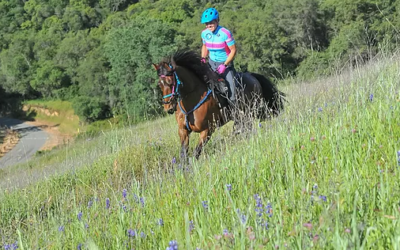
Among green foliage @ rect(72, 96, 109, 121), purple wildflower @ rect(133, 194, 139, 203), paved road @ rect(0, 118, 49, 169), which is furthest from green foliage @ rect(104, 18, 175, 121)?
purple wildflower @ rect(133, 194, 139, 203)

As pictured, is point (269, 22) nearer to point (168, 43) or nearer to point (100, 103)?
point (168, 43)

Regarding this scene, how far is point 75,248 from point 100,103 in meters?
62.7

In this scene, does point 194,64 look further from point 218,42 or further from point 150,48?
point 150,48

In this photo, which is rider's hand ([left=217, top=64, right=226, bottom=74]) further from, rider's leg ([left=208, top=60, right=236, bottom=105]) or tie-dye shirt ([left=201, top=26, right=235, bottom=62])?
tie-dye shirt ([left=201, top=26, right=235, bottom=62])

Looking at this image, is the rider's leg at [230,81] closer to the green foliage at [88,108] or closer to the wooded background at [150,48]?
the wooded background at [150,48]

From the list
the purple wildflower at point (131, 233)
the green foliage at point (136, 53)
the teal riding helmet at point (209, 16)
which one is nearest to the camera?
the purple wildflower at point (131, 233)

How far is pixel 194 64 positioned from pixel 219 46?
0.54 metres

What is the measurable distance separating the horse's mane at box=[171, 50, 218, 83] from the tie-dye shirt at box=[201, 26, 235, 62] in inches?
10.8

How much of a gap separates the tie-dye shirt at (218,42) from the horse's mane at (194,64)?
27cm

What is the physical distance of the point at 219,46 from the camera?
7184 mm

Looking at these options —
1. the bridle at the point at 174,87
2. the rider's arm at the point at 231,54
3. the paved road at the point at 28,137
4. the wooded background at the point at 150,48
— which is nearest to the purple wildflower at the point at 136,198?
the bridle at the point at 174,87

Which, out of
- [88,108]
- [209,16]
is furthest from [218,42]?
[88,108]

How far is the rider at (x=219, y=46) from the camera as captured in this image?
23.1 ft

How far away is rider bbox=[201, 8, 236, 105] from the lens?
7037mm
